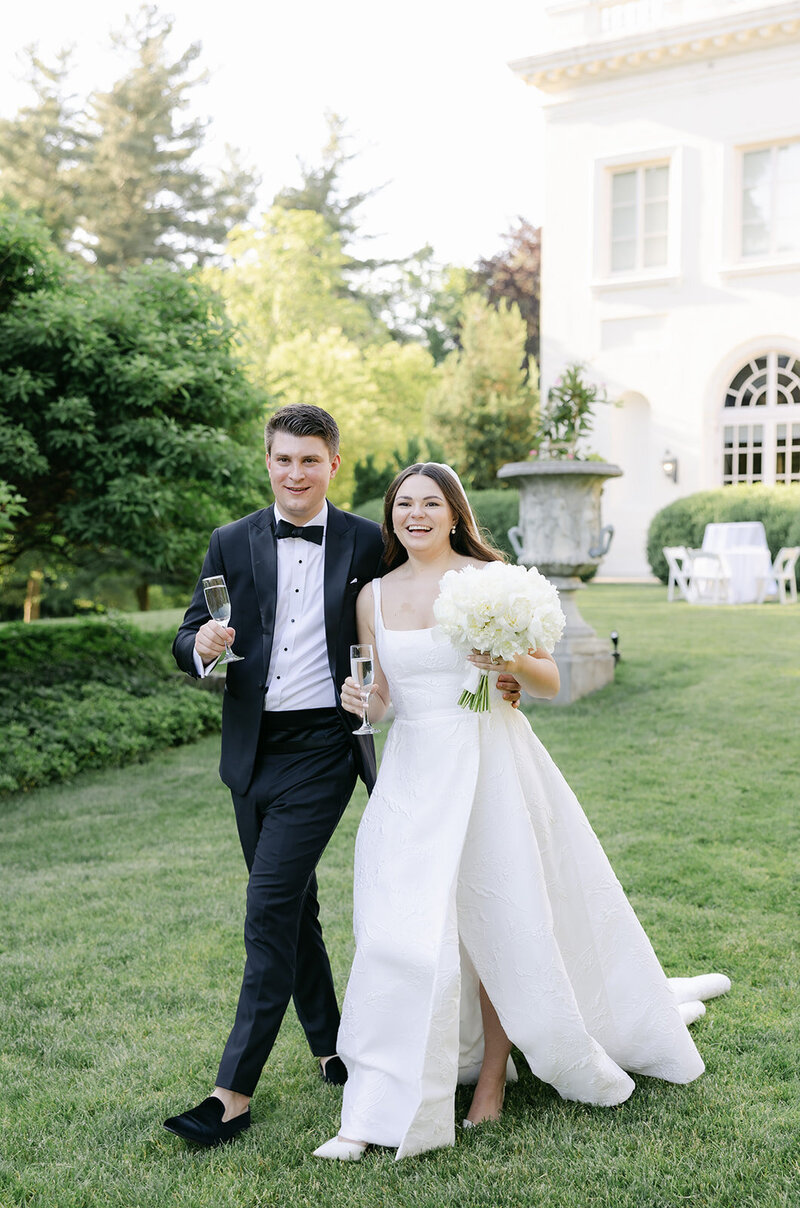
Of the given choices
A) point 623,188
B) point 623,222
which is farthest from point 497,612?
point 623,188

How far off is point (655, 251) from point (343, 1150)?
22.2 meters

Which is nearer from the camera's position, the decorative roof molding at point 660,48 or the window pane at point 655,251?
the decorative roof molding at point 660,48

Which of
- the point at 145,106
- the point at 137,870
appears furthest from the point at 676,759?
the point at 145,106

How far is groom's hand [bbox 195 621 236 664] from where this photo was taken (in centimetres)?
297

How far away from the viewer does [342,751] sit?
3.26 m

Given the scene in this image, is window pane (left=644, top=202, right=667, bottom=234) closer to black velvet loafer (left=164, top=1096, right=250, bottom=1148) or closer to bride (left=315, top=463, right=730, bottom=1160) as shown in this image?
bride (left=315, top=463, right=730, bottom=1160)

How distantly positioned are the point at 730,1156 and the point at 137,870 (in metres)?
3.68

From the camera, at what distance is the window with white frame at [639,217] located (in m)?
22.5

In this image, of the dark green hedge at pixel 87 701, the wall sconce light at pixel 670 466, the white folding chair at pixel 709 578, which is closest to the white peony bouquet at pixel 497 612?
the dark green hedge at pixel 87 701

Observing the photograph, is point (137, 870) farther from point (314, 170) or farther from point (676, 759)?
point (314, 170)

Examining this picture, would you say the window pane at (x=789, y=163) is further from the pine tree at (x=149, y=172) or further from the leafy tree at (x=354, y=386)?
the pine tree at (x=149, y=172)

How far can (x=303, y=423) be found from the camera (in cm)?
321

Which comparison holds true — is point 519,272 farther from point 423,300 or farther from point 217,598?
point 217,598

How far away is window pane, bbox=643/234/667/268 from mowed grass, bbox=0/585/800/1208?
52.9 feet
